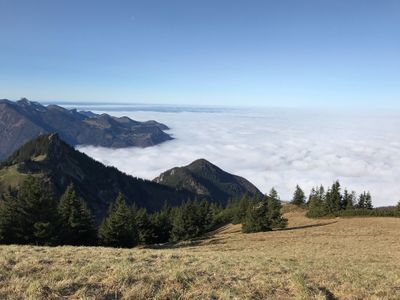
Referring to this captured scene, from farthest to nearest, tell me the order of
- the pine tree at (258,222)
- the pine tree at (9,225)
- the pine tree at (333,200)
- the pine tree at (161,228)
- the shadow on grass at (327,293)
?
the pine tree at (161,228)
the pine tree at (333,200)
the pine tree at (258,222)
the pine tree at (9,225)
the shadow on grass at (327,293)

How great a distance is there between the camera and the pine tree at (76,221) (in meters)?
50.0

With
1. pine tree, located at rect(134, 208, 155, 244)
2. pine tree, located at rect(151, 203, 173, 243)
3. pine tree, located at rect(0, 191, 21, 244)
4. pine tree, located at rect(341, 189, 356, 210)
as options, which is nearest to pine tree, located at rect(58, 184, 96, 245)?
pine tree, located at rect(0, 191, 21, 244)

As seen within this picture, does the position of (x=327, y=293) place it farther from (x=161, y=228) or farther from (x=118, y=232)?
(x=161, y=228)

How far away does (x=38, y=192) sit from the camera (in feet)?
140

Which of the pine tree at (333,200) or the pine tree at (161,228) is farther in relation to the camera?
the pine tree at (161,228)

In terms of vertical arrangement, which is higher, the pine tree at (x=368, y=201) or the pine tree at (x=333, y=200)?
the pine tree at (x=333, y=200)

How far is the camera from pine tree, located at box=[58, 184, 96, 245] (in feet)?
164

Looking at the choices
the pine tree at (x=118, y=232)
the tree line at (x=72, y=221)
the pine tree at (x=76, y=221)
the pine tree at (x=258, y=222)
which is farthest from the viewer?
the pine tree at (x=258, y=222)

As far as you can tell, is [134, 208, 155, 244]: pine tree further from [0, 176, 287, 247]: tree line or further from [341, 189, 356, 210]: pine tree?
[341, 189, 356, 210]: pine tree

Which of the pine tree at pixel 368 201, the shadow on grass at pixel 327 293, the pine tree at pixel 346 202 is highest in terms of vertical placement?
the shadow on grass at pixel 327 293

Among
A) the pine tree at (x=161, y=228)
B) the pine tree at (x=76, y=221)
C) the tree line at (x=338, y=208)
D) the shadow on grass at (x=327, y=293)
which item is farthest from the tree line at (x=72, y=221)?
the shadow on grass at (x=327, y=293)

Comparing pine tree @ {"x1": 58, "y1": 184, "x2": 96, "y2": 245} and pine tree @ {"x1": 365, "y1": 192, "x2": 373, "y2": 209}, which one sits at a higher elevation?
pine tree @ {"x1": 58, "y1": 184, "x2": 96, "y2": 245}

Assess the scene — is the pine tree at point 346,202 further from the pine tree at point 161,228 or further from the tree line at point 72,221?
the pine tree at point 161,228

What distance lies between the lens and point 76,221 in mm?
50406
